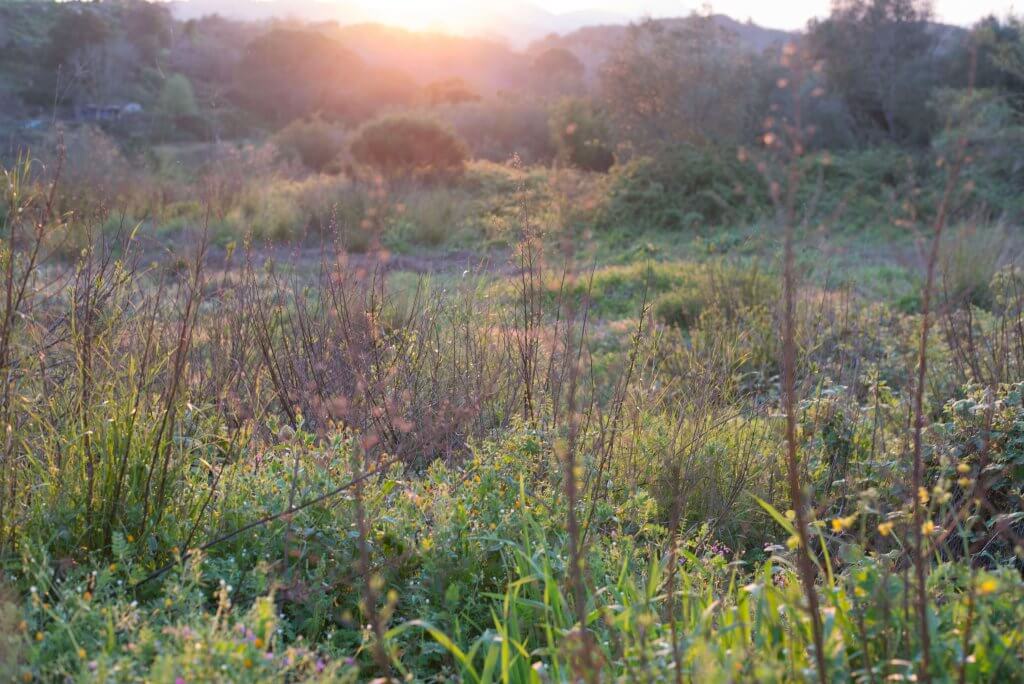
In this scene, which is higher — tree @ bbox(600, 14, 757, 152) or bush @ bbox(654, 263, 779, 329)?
tree @ bbox(600, 14, 757, 152)

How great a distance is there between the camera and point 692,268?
856cm

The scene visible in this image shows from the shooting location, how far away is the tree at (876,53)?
20453mm

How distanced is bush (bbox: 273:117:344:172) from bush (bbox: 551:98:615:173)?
225 inches

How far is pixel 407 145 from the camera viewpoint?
19.4 meters

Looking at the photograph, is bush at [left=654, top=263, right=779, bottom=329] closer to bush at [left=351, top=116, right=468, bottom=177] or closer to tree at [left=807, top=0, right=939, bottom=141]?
bush at [left=351, top=116, right=468, bottom=177]

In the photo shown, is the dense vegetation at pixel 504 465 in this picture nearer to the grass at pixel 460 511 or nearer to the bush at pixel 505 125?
the grass at pixel 460 511

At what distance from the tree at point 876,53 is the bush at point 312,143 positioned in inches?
481

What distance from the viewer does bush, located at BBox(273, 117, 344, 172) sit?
22094mm

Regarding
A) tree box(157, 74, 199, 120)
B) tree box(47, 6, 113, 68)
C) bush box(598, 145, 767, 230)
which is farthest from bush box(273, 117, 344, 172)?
bush box(598, 145, 767, 230)

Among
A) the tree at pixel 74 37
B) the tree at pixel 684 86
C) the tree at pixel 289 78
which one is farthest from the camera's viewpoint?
the tree at pixel 289 78

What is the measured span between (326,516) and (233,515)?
269mm

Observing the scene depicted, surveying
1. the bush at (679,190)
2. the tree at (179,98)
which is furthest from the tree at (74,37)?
the bush at (679,190)

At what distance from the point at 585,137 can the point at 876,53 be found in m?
7.47

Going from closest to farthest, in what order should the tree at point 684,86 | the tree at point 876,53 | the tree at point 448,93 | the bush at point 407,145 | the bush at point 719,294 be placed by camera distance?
the bush at point 719,294, the tree at point 684,86, the bush at point 407,145, the tree at point 876,53, the tree at point 448,93
